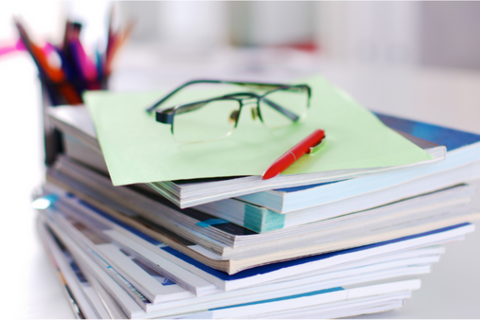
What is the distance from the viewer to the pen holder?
0.78m

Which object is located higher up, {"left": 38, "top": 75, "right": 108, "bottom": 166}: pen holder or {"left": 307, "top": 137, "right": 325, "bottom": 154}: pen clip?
{"left": 307, "top": 137, "right": 325, "bottom": 154}: pen clip

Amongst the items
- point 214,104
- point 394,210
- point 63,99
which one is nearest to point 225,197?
point 394,210

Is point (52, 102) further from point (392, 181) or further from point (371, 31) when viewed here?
point (371, 31)

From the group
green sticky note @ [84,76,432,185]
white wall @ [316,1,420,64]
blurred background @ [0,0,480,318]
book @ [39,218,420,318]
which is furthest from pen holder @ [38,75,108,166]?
white wall @ [316,1,420,64]

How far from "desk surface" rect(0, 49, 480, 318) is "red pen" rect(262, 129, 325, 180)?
6.4 inches

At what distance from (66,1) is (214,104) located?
12.5 ft

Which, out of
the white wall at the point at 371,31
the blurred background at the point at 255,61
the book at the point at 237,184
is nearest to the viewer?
the book at the point at 237,184

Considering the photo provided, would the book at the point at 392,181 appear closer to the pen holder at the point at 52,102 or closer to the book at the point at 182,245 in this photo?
the book at the point at 182,245

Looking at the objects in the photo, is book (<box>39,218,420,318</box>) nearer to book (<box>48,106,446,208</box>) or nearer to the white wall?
book (<box>48,106,446,208</box>)

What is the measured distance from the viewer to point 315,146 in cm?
41

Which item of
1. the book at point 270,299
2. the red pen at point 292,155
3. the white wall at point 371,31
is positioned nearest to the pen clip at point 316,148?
the red pen at point 292,155

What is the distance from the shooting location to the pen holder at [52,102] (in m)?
0.78

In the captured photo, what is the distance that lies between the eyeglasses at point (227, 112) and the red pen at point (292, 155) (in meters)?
0.08

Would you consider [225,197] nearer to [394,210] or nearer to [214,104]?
[394,210]
